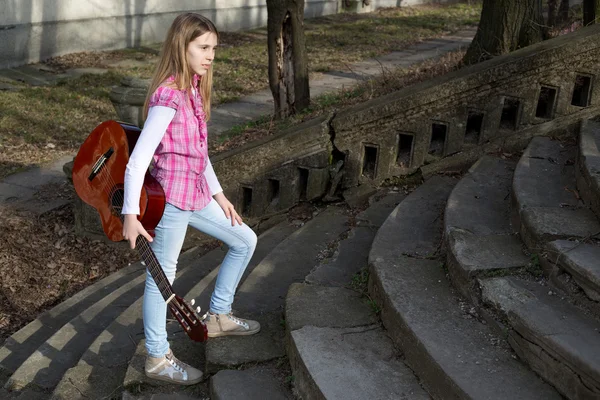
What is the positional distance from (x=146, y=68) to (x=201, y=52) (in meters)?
9.04

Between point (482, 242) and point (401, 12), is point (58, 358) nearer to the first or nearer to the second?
Answer: point (482, 242)

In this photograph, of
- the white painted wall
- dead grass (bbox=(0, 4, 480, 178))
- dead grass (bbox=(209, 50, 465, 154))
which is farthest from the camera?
the white painted wall

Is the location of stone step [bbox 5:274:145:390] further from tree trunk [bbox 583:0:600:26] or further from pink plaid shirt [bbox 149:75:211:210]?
tree trunk [bbox 583:0:600:26]

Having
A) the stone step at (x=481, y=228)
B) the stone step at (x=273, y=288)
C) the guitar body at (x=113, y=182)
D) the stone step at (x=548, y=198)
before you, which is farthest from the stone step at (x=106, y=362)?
the stone step at (x=548, y=198)

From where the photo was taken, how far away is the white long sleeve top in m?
3.28

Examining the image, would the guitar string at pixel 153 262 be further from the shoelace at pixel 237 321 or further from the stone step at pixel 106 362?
the stone step at pixel 106 362

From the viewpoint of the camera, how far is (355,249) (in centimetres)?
486

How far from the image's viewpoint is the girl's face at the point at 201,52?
134 inches

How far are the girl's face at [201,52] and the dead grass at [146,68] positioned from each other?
477 centimetres

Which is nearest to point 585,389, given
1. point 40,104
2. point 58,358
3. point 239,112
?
point 58,358

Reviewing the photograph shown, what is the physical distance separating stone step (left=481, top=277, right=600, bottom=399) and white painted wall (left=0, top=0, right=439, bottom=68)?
33.3 ft

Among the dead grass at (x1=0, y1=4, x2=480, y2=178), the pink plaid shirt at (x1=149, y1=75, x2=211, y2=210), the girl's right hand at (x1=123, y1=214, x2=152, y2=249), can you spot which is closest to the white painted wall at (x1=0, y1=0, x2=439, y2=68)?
the dead grass at (x1=0, y1=4, x2=480, y2=178)

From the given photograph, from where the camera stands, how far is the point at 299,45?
26.1 ft

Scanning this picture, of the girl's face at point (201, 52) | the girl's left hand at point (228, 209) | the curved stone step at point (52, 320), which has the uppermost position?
the girl's face at point (201, 52)
